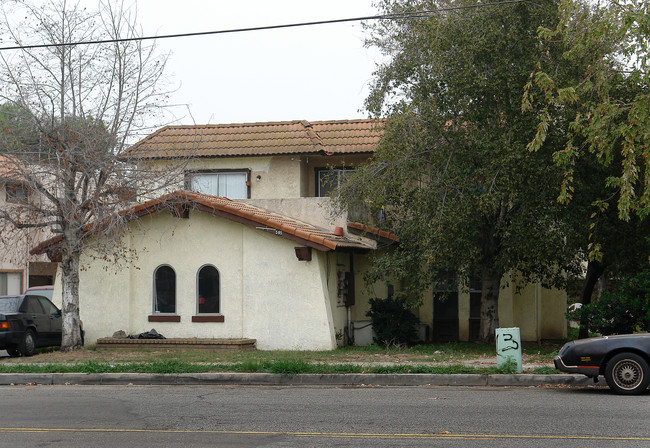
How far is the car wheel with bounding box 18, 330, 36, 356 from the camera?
65.0 feet

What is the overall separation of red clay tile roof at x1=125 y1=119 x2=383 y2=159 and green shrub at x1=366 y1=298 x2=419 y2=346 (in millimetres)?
5362

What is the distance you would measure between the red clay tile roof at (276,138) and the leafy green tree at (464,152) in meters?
5.55

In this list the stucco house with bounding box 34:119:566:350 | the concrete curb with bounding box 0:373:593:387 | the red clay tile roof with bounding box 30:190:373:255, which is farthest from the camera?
the stucco house with bounding box 34:119:566:350

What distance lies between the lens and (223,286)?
21703 millimetres

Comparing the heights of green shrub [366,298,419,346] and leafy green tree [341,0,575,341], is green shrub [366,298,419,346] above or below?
below

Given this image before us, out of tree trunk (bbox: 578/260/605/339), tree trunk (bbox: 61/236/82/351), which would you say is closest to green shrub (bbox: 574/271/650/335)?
tree trunk (bbox: 578/260/605/339)

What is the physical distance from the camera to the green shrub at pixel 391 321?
2244cm

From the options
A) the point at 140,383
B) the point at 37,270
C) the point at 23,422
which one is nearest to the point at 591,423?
the point at 23,422

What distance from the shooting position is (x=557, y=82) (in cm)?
1784

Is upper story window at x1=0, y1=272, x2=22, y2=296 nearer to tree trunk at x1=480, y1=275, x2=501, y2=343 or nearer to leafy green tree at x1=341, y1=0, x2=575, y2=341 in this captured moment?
leafy green tree at x1=341, y1=0, x2=575, y2=341

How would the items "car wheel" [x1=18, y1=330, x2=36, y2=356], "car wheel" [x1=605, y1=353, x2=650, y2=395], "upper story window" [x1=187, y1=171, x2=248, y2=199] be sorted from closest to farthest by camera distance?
"car wheel" [x1=605, y1=353, x2=650, y2=395], "car wheel" [x1=18, y1=330, x2=36, y2=356], "upper story window" [x1=187, y1=171, x2=248, y2=199]

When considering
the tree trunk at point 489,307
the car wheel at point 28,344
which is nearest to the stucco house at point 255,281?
the tree trunk at point 489,307

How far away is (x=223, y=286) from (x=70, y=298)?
13.2 feet

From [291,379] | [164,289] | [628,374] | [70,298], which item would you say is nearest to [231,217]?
[164,289]
